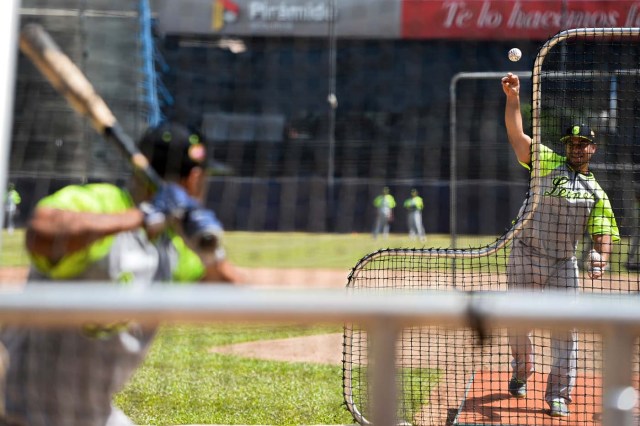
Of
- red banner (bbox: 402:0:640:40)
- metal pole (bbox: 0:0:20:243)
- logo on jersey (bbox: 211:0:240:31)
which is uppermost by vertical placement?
red banner (bbox: 402:0:640:40)

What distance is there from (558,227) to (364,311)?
3892mm

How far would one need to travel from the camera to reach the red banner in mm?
7461

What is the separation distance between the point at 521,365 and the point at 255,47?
291 cm

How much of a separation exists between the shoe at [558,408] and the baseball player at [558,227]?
0.08 metres

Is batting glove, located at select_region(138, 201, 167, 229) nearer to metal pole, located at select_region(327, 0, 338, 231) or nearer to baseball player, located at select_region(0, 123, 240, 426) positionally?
baseball player, located at select_region(0, 123, 240, 426)

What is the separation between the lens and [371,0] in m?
5.95

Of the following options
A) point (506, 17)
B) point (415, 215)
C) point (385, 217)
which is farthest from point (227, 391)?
point (385, 217)

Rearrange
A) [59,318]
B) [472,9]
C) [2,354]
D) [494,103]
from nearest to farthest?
[59,318] < [2,354] < [472,9] < [494,103]

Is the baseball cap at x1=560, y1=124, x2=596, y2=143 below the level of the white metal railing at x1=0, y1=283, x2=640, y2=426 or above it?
above

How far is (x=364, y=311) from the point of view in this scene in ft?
6.18

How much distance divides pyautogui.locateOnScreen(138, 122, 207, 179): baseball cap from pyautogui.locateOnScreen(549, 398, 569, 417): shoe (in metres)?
3.35

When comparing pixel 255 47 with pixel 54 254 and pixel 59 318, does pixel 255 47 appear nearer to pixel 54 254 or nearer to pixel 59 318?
pixel 54 254

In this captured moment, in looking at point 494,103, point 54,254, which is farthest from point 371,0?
point 494,103

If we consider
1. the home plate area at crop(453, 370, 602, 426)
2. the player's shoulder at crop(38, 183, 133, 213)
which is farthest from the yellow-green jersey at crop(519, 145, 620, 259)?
the player's shoulder at crop(38, 183, 133, 213)
